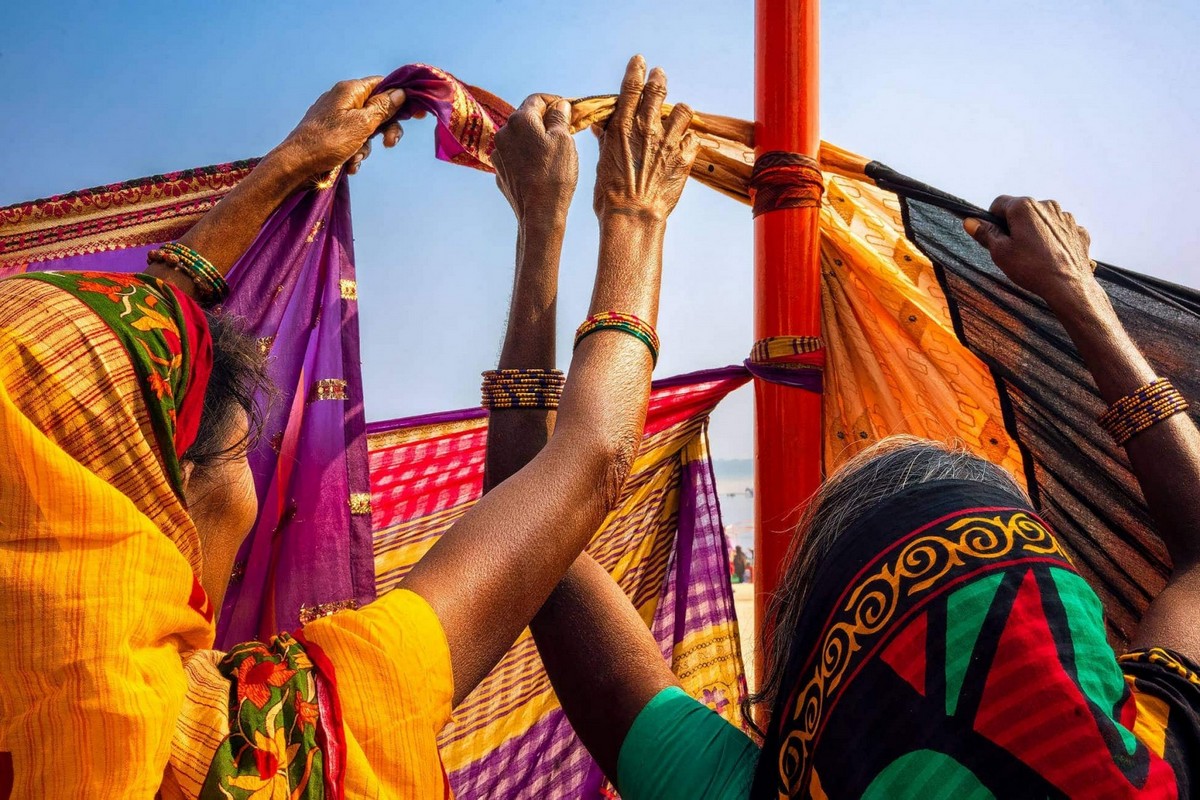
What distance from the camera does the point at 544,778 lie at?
312cm

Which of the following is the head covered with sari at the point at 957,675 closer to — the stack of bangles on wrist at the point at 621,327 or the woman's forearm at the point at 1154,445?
the stack of bangles on wrist at the point at 621,327

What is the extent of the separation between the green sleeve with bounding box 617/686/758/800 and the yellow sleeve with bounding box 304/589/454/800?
0.54 metres

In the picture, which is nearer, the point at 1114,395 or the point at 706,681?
the point at 1114,395

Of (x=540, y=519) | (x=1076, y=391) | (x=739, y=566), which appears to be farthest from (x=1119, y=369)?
(x=739, y=566)

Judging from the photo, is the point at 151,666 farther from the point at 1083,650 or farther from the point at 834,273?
the point at 834,273

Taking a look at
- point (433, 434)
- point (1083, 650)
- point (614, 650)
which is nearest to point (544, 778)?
point (433, 434)

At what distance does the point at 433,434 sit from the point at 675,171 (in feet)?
5.31

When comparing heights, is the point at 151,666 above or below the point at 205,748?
above

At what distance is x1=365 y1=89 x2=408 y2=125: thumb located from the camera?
8.59 feet

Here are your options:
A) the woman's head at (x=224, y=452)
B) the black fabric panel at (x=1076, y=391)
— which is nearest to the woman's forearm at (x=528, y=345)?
the woman's head at (x=224, y=452)

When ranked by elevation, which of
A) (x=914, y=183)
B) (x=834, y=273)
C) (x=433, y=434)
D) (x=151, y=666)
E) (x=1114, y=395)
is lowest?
(x=151, y=666)

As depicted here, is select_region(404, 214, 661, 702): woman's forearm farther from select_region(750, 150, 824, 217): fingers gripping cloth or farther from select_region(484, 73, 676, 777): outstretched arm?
select_region(750, 150, 824, 217): fingers gripping cloth

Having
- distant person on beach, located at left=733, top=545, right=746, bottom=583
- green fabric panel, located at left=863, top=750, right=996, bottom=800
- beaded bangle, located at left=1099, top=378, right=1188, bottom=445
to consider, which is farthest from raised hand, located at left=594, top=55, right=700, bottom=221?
distant person on beach, located at left=733, top=545, right=746, bottom=583

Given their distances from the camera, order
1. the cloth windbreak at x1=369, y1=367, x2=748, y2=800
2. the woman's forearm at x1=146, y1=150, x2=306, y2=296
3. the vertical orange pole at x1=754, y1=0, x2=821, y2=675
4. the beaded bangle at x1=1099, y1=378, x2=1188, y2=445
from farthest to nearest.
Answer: the cloth windbreak at x1=369, y1=367, x2=748, y2=800 → the vertical orange pole at x1=754, y1=0, x2=821, y2=675 → the woman's forearm at x1=146, y1=150, x2=306, y2=296 → the beaded bangle at x1=1099, y1=378, x2=1188, y2=445
